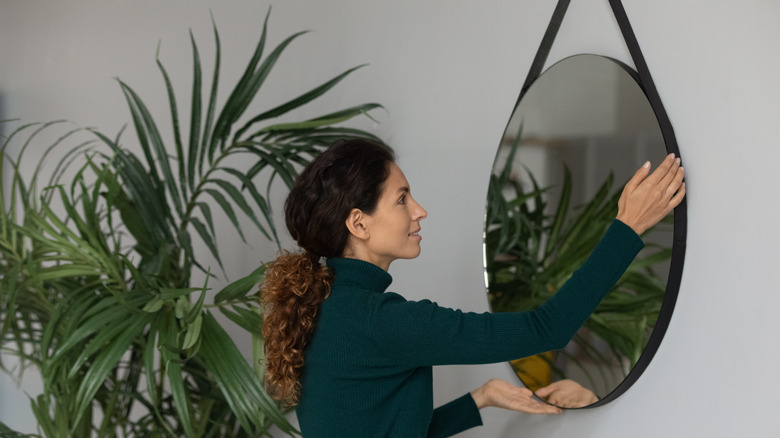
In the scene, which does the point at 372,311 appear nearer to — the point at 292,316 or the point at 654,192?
the point at 292,316

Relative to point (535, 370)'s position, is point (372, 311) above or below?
above

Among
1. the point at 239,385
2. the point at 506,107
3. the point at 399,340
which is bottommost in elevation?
the point at 239,385

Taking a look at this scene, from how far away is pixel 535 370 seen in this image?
1.62 meters

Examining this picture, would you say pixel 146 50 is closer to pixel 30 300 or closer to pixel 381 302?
pixel 30 300

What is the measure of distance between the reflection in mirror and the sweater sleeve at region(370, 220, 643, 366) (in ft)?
0.77

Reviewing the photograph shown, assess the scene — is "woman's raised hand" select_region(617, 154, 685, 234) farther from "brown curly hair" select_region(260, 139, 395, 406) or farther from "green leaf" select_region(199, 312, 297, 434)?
"green leaf" select_region(199, 312, 297, 434)

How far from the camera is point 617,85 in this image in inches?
55.1

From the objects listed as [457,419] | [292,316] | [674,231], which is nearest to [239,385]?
[292,316]

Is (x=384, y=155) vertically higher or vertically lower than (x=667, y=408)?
higher

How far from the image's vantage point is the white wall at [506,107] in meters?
1.19

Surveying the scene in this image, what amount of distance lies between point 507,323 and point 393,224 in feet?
1.03

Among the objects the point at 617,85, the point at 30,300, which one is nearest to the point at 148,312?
the point at 30,300

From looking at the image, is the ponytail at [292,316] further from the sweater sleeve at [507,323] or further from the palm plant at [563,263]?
the palm plant at [563,263]

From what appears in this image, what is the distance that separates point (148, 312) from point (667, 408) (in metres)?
1.12
